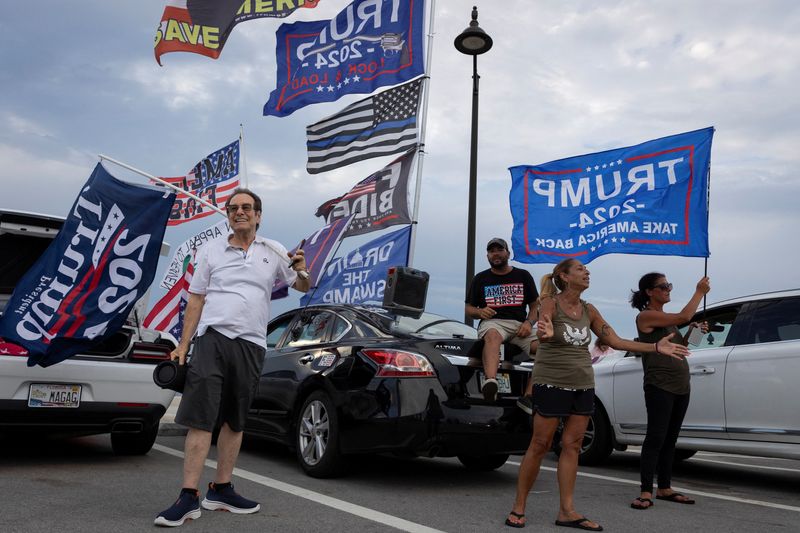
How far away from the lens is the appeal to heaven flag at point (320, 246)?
10.2m

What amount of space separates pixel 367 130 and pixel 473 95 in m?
1.98

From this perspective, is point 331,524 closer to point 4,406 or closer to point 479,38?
point 4,406

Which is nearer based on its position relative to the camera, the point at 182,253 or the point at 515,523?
the point at 515,523

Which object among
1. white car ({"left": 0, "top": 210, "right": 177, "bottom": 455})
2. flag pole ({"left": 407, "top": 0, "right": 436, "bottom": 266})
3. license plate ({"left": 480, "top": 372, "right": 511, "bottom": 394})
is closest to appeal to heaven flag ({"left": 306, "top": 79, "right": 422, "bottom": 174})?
flag pole ({"left": 407, "top": 0, "right": 436, "bottom": 266})

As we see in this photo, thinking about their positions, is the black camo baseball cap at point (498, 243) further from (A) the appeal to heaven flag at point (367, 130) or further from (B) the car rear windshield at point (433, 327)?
(A) the appeal to heaven flag at point (367, 130)

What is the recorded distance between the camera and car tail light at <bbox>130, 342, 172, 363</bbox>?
19.5 ft

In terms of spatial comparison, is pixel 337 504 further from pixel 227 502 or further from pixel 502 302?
pixel 502 302

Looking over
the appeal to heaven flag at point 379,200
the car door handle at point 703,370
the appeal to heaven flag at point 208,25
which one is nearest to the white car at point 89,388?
the car door handle at point 703,370

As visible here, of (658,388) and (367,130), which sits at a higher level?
(367,130)

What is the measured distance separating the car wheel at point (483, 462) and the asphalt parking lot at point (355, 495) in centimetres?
7

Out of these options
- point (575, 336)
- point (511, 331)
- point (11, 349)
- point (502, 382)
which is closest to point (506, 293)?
point (511, 331)

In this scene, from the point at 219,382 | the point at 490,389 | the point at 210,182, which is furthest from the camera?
the point at 210,182

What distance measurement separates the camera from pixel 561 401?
444 cm

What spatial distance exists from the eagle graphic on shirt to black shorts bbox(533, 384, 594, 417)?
29 cm
